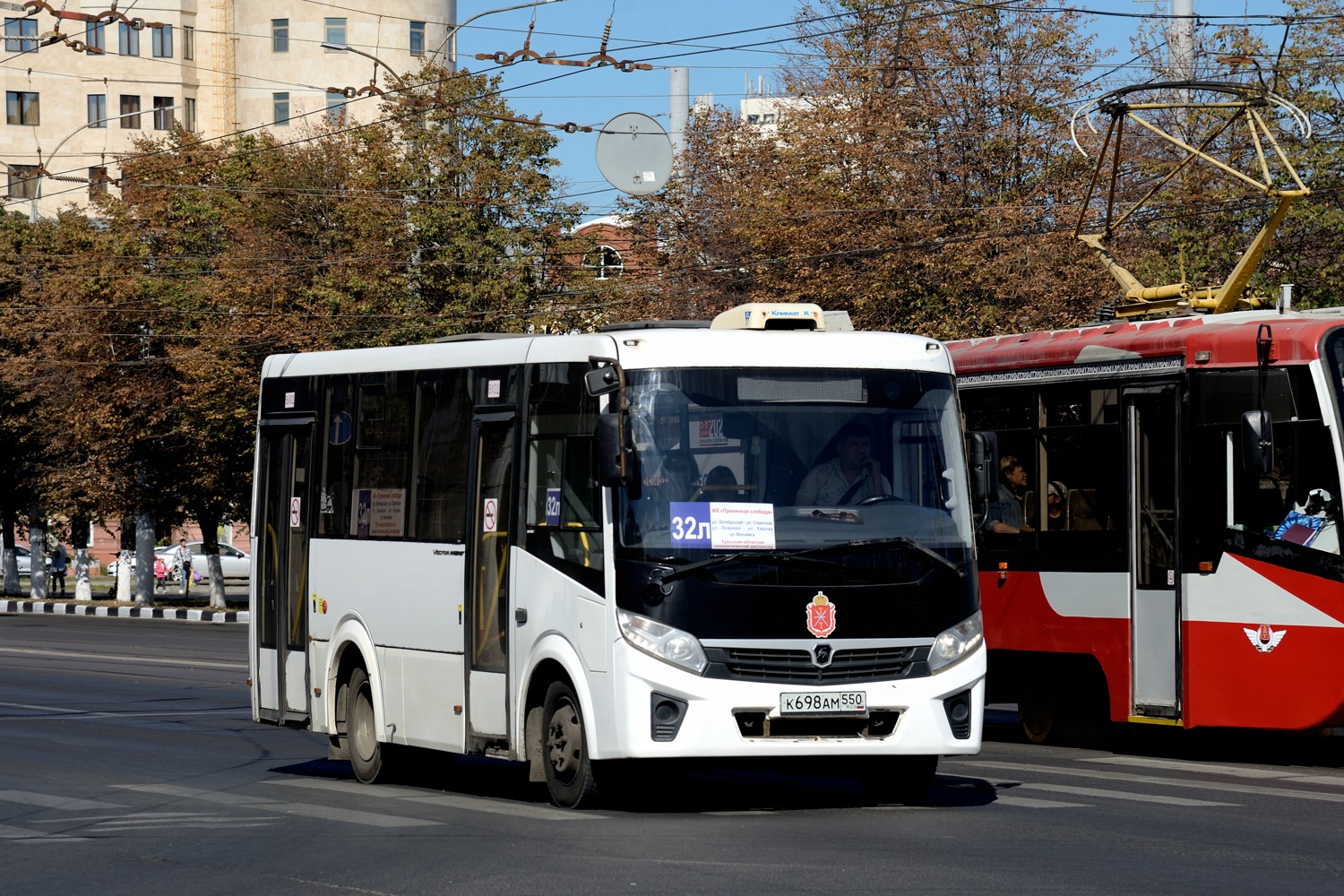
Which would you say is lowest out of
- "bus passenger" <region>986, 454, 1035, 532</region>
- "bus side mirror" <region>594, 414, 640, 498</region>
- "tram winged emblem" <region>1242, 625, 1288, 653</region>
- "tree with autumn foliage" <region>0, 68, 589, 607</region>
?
"tram winged emblem" <region>1242, 625, 1288, 653</region>

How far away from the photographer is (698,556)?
436 inches

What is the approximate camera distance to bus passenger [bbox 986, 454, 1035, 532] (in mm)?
16344

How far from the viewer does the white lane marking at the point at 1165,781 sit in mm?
12328

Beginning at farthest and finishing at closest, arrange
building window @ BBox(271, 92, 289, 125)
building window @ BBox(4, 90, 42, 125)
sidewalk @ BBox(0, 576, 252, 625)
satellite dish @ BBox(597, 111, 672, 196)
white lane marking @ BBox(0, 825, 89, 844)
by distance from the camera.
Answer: building window @ BBox(271, 92, 289, 125) → building window @ BBox(4, 90, 42, 125) → sidewalk @ BBox(0, 576, 252, 625) → satellite dish @ BBox(597, 111, 672, 196) → white lane marking @ BBox(0, 825, 89, 844)

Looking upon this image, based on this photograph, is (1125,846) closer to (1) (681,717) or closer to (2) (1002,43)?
(1) (681,717)

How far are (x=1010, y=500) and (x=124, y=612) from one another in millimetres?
34495

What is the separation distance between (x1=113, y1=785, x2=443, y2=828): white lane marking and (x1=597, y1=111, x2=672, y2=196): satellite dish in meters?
18.5

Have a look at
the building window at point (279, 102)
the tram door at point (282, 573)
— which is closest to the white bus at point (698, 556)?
the tram door at point (282, 573)

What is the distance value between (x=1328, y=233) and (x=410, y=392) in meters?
20.4

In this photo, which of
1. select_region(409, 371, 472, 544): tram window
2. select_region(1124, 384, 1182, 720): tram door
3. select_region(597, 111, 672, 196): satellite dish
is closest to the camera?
select_region(409, 371, 472, 544): tram window

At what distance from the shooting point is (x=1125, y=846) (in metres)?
9.80

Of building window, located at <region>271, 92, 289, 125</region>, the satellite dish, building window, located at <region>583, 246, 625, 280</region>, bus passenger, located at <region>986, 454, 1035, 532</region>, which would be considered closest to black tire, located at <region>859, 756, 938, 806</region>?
bus passenger, located at <region>986, 454, 1035, 532</region>

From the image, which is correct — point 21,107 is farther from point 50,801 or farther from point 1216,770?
point 1216,770

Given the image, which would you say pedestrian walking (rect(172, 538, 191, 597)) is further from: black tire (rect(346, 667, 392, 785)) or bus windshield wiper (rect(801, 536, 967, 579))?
bus windshield wiper (rect(801, 536, 967, 579))
